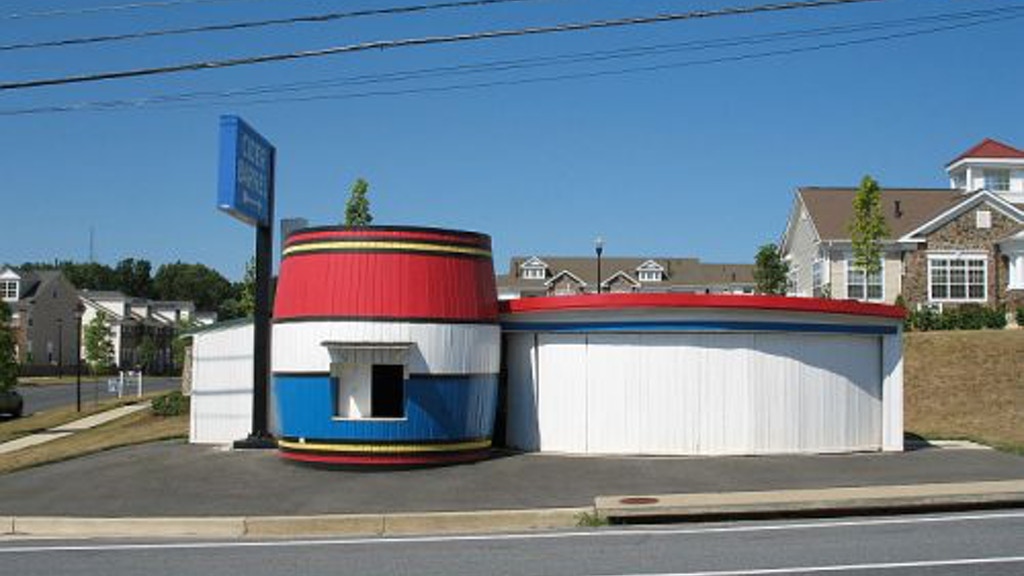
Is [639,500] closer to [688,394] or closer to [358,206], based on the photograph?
[688,394]

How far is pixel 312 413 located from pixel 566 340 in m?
4.44

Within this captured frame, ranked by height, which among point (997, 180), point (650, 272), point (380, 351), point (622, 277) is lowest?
point (380, 351)

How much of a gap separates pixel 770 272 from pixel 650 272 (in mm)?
29404

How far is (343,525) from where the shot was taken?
1305cm

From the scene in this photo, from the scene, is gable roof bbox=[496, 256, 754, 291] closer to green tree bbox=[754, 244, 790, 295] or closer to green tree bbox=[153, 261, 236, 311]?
green tree bbox=[754, 244, 790, 295]

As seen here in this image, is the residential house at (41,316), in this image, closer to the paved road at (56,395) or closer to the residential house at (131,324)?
the residential house at (131,324)

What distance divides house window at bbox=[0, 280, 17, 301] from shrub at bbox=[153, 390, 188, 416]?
68624mm

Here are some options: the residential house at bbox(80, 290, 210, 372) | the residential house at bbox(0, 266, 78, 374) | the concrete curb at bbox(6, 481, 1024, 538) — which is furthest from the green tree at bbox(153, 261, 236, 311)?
the concrete curb at bbox(6, 481, 1024, 538)

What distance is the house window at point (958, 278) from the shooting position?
152ft

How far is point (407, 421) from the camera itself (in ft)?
56.9

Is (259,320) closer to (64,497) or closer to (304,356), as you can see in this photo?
(304,356)

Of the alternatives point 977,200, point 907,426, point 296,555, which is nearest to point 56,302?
point 977,200

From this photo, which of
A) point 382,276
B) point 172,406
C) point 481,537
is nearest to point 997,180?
point 172,406

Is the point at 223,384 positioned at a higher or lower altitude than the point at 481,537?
higher
